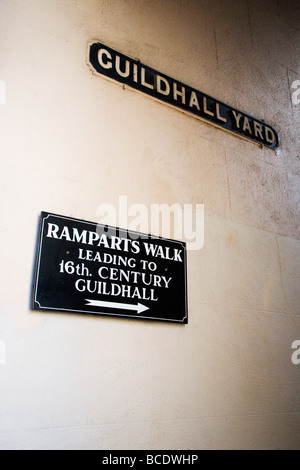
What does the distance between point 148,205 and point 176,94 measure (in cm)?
83

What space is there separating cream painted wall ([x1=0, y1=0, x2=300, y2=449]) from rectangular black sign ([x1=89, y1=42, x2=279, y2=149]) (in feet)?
0.22

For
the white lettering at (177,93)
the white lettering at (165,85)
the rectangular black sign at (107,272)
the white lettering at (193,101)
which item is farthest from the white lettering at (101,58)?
the rectangular black sign at (107,272)

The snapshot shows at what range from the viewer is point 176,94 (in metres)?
2.46

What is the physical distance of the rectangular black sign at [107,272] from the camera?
172 cm

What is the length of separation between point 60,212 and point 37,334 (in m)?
0.57

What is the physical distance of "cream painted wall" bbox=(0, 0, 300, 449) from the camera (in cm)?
165

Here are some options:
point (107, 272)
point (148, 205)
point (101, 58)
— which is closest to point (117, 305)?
point (107, 272)

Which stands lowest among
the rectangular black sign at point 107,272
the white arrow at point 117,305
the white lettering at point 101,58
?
the white arrow at point 117,305

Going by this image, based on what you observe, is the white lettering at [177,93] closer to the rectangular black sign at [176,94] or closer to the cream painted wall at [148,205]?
the rectangular black sign at [176,94]

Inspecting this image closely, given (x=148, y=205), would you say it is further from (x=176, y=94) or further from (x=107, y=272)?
(x=176, y=94)

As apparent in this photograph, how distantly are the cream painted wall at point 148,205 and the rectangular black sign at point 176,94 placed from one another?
68 mm

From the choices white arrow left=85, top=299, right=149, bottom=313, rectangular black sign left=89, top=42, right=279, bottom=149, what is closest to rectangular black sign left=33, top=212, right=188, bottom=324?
white arrow left=85, top=299, right=149, bottom=313

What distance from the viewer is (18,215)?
172 centimetres

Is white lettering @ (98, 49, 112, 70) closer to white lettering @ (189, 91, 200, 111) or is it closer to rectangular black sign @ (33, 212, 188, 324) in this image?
white lettering @ (189, 91, 200, 111)
